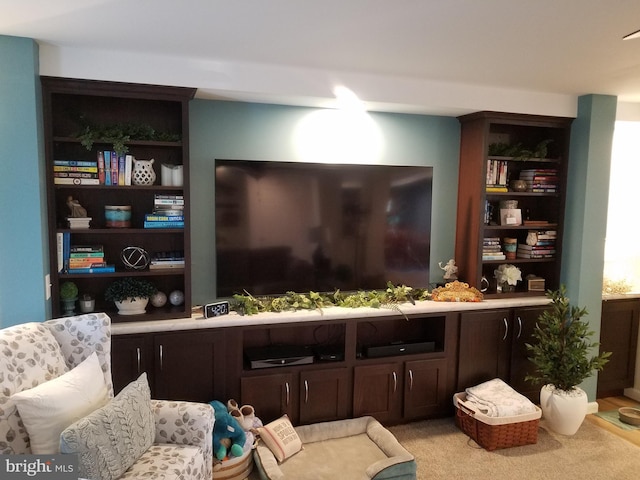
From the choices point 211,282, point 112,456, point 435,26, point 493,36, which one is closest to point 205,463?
point 112,456

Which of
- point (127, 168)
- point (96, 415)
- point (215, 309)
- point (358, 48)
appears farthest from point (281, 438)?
point (358, 48)

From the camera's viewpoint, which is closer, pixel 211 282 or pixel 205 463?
pixel 205 463

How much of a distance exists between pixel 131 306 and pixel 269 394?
106cm

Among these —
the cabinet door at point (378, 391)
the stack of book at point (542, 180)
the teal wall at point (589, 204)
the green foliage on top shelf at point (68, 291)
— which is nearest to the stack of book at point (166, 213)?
the green foliage on top shelf at point (68, 291)

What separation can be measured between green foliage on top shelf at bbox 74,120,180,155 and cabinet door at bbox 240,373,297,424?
5.38ft

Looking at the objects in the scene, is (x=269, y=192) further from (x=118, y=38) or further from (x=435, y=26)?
(x=435, y=26)

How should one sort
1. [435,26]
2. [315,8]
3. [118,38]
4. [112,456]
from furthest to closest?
[118,38] → [435,26] → [315,8] → [112,456]

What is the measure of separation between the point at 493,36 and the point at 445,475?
251 cm

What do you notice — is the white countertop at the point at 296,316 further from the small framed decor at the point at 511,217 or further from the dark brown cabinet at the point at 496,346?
the small framed decor at the point at 511,217

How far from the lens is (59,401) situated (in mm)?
1990

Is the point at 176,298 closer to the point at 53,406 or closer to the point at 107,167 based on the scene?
the point at 107,167

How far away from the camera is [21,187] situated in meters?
Answer: 2.61

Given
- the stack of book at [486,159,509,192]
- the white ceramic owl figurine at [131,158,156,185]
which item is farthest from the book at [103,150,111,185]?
the stack of book at [486,159,509,192]

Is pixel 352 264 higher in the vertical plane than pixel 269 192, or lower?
lower
